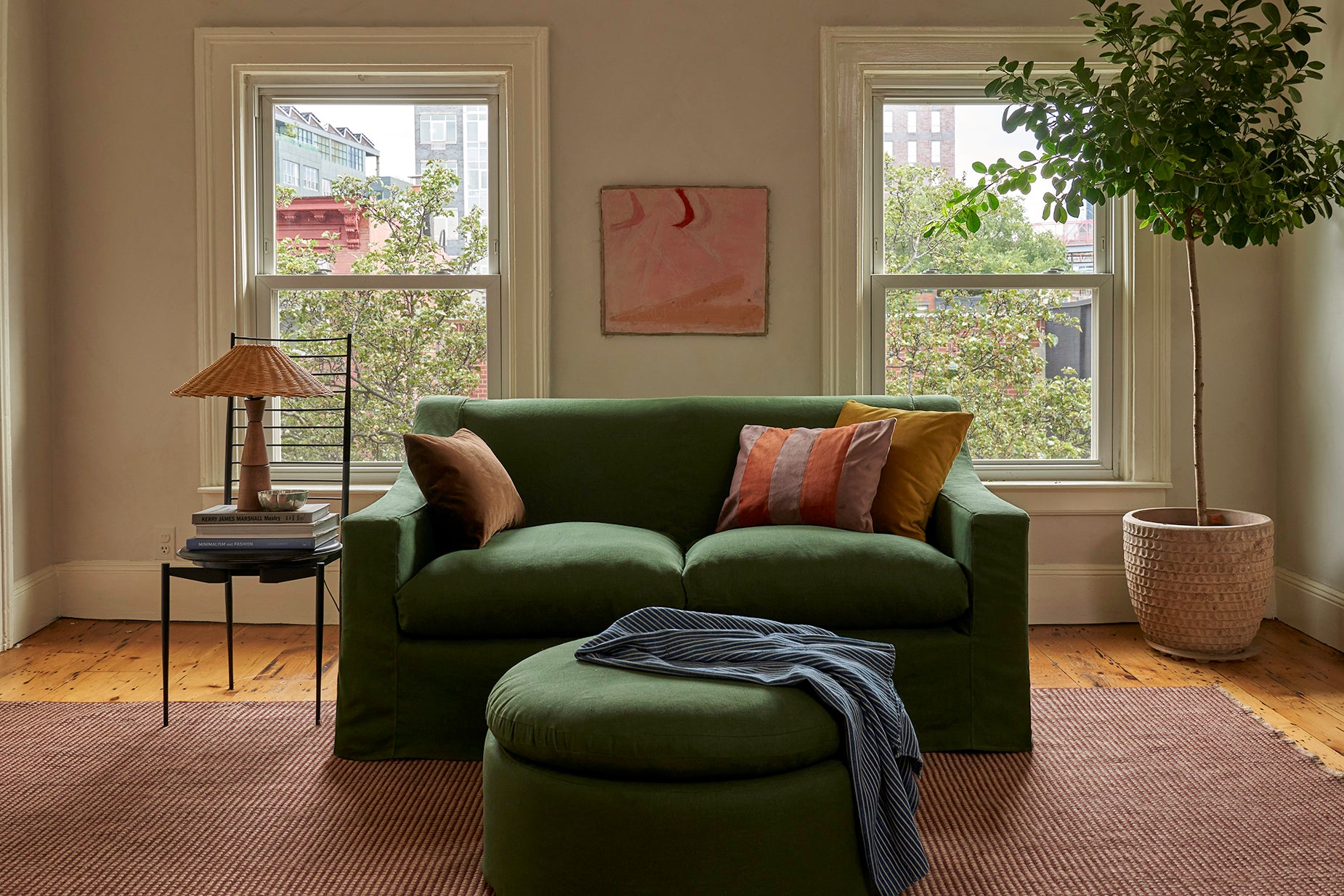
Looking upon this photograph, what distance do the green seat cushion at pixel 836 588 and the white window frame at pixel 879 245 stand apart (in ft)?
4.71

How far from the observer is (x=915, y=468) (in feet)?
9.25

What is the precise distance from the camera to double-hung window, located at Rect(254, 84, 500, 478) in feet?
12.7

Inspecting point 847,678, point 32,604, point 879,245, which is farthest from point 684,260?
point 32,604

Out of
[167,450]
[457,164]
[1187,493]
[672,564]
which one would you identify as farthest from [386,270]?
[1187,493]

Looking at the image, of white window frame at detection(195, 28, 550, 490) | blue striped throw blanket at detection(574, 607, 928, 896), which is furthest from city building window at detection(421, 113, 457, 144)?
blue striped throw blanket at detection(574, 607, 928, 896)

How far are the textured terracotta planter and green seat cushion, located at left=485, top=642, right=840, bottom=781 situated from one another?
206cm

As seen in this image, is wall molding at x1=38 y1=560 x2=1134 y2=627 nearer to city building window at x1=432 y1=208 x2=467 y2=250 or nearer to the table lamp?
the table lamp

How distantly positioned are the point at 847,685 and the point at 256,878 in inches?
47.4

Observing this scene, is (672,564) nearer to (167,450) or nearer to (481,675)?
(481,675)

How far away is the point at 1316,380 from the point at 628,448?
258cm

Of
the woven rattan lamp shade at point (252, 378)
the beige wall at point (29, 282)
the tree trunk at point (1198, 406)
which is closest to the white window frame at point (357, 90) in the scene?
the beige wall at point (29, 282)

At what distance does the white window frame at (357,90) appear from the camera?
3721mm

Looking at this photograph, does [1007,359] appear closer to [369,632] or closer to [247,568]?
[369,632]

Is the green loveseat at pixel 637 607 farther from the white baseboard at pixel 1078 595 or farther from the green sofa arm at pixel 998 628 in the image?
the white baseboard at pixel 1078 595
